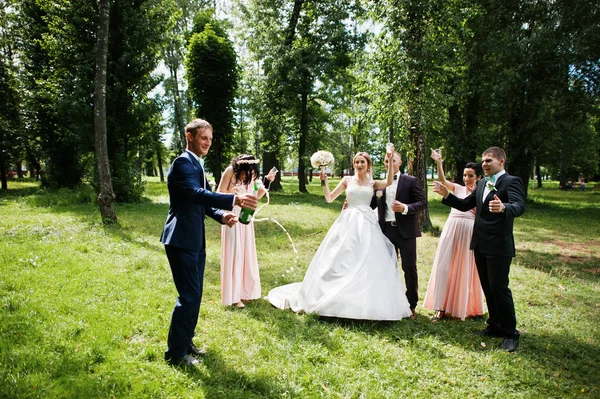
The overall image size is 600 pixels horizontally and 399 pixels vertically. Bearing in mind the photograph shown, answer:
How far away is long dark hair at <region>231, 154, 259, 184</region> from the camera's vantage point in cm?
617

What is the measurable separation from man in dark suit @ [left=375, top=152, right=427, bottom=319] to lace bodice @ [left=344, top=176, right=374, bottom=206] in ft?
1.18

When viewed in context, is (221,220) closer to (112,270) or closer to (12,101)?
(112,270)

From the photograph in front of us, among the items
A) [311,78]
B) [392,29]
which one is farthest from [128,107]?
[392,29]

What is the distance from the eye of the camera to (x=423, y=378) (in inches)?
162

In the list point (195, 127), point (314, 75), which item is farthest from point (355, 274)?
point (314, 75)

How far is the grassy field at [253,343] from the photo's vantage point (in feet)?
12.4

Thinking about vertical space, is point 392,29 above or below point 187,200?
above

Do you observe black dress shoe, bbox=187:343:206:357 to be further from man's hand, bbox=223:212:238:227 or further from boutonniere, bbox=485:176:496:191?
boutonniere, bbox=485:176:496:191

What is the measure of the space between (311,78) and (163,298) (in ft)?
72.8

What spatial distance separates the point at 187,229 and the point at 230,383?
1.76 metres

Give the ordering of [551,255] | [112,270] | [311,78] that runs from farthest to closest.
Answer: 1. [311,78]
2. [551,255]
3. [112,270]

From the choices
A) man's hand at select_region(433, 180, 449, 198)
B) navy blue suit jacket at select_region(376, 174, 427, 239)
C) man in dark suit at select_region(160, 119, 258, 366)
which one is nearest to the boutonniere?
man's hand at select_region(433, 180, 449, 198)

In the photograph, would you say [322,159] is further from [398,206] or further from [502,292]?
[502,292]

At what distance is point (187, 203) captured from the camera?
12.9ft
